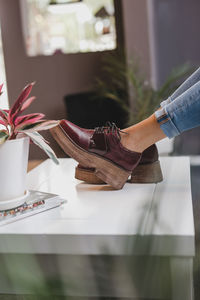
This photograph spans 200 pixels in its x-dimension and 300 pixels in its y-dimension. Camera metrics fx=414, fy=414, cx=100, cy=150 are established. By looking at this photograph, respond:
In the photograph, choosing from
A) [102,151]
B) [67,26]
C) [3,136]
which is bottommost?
[102,151]

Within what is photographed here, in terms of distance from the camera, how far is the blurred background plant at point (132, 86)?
321cm

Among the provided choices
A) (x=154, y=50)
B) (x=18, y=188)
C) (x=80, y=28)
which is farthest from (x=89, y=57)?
(x=18, y=188)

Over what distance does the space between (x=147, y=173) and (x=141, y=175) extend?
21 mm

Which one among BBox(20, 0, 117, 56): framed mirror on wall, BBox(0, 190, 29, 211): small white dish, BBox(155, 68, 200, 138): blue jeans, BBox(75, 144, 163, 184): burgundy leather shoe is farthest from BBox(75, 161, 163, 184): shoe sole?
BBox(20, 0, 117, 56): framed mirror on wall

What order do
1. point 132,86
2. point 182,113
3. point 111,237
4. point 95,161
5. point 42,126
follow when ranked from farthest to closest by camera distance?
1. point 132,86
2. point 95,161
3. point 182,113
4. point 42,126
5. point 111,237

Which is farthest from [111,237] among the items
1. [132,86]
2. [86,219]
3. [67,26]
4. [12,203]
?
[67,26]

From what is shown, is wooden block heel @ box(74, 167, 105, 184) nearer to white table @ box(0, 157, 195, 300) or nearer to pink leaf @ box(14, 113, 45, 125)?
white table @ box(0, 157, 195, 300)

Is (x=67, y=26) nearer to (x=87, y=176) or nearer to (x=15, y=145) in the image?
(x=87, y=176)

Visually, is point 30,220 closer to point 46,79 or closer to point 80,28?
point 46,79

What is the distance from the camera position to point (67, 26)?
4.02m

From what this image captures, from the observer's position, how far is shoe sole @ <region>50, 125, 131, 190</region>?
1.22 m

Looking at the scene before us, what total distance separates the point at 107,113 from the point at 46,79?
0.69 meters

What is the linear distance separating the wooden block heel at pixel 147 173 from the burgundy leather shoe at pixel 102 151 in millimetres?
68

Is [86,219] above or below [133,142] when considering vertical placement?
below
